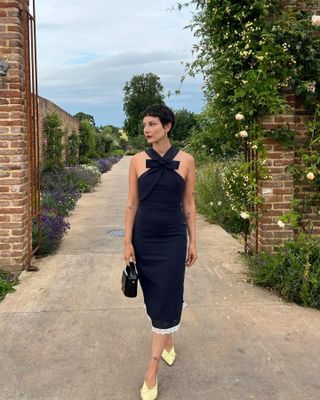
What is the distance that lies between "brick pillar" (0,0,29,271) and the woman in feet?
8.73

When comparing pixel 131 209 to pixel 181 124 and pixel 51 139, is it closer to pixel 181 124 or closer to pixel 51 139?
pixel 51 139

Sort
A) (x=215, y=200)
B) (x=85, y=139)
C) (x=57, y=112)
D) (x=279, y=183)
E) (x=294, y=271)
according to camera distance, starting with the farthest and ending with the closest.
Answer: (x=85, y=139), (x=57, y=112), (x=215, y=200), (x=279, y=183), (x=294, y=271)

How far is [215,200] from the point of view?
9.25m

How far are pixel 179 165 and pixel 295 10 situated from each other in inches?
130

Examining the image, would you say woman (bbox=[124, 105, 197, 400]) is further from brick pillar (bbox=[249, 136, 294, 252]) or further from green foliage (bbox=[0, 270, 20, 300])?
brick pillar (bbox=[249, 136, 294, 252])

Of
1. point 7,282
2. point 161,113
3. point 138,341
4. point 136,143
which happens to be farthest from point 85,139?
point 136,143

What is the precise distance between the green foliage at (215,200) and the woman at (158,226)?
16.8ft

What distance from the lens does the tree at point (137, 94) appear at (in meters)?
67.4

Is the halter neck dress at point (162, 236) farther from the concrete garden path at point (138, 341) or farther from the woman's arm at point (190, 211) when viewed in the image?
the concrete garden path at point (138, 341)

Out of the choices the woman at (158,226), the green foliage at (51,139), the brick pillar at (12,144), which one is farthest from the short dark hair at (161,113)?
the green foliage at (51,139)

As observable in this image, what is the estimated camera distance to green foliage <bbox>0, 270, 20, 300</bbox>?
15.8 feet

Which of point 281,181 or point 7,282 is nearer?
point 7,282

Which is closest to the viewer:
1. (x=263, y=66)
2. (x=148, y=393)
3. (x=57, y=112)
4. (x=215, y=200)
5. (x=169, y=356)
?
(x=148, y=393)

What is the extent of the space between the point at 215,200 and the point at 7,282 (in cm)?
518
